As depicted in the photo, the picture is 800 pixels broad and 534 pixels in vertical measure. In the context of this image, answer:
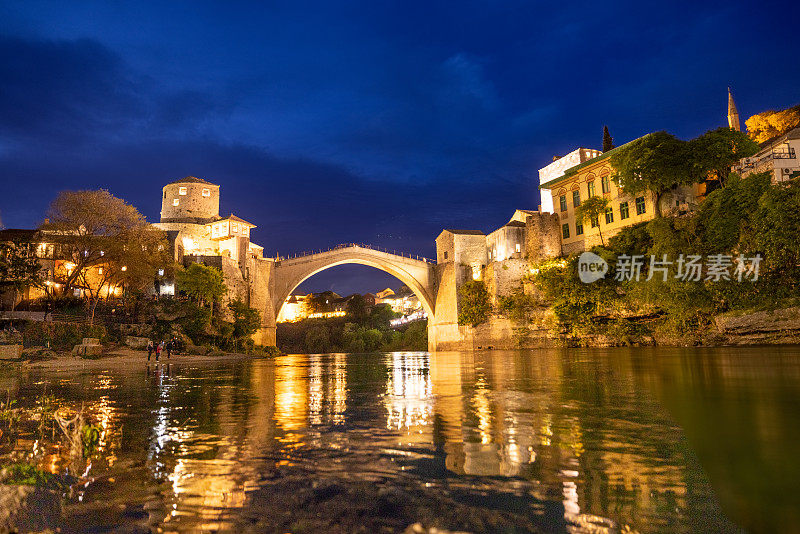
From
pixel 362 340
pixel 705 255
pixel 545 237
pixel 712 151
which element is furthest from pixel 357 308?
pixel 705 255

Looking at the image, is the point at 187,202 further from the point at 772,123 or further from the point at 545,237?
the point at 772,123

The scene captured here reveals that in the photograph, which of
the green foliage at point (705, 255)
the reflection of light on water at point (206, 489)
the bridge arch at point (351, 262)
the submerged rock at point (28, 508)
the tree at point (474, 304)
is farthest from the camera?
the bridge arch at point (351, 262)

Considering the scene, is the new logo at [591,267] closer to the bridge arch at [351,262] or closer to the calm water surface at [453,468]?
the bridge arch at [351,262]

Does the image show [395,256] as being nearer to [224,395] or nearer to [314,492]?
[224,395]

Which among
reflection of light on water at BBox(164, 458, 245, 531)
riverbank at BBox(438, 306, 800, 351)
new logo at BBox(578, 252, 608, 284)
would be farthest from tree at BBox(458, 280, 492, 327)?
reflection of light on water at BBox(164, 458, 245, 531)

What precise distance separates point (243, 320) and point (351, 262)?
15335mm

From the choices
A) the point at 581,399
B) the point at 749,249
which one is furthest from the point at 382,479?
the point at 749,249

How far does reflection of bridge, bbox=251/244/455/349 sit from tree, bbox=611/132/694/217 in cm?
2581

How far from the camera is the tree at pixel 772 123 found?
42312 millimetres

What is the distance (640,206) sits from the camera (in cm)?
3416

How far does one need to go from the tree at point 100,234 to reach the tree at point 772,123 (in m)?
54.7

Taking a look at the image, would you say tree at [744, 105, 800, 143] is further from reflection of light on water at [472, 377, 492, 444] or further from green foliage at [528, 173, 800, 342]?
reflection of light on water at [472, 377, 492, 444]

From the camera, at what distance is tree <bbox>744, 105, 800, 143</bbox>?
42312mm

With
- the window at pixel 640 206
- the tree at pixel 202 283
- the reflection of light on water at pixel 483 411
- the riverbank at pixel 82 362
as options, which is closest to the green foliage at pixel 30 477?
the reflection of light on water at pixel 483 411
